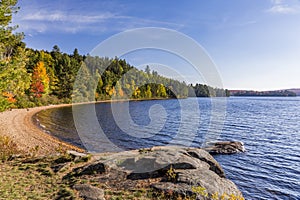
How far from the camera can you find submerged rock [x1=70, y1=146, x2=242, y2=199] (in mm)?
8414

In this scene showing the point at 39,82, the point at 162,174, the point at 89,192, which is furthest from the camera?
the point at 39,82

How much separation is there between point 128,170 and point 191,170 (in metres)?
2.95

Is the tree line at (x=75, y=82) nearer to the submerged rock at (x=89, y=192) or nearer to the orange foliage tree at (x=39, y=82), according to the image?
the orange foliage tree at (x=39, y=82)

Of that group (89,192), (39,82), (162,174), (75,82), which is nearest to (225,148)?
(162,174)

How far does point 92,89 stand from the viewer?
84.3m

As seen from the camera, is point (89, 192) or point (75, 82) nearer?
point (89, 192)

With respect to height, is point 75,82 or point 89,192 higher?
point 75,82

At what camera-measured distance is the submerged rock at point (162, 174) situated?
8414 mm

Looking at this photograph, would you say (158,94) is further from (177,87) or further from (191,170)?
(191,170)

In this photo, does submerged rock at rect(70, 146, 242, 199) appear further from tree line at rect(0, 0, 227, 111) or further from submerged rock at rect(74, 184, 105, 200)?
tree line at rect(0, 0, 227, 111)

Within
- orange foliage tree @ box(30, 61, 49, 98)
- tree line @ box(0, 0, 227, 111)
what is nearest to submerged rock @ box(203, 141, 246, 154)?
tree line @ box(0, 0, 227, 111)

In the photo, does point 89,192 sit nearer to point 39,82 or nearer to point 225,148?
point 225,148

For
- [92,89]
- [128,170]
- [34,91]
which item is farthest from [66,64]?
[128,170]

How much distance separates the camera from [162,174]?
962 centimetres
